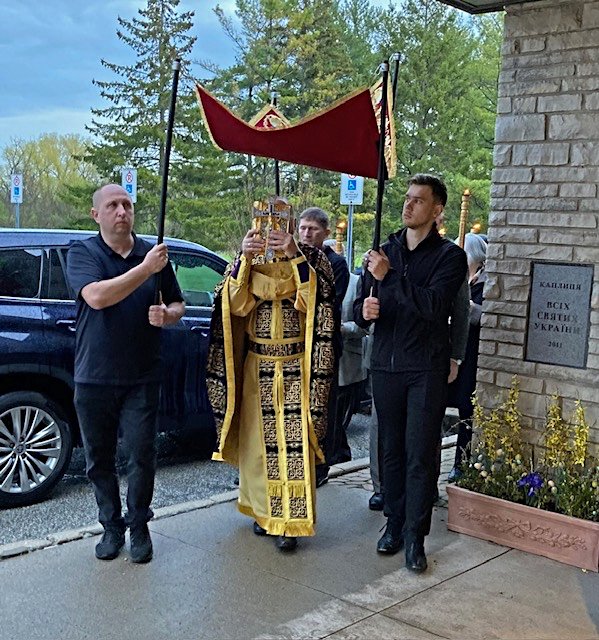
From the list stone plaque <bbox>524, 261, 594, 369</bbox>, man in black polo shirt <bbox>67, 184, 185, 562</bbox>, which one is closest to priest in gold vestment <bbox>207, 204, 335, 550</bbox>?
man in black polo shirt <bbox>67, 184, 185, 562</bbox>

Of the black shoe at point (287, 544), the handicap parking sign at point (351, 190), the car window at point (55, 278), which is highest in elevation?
the handicap parking sign at point (351, 190)

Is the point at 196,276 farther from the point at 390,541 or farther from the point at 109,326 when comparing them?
the point at 390,541

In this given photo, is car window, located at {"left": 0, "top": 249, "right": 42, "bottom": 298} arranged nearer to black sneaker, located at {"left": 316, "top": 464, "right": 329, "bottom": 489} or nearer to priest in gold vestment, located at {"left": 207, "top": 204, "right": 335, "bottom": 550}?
priest in gold vestment, located at {"left": 207, "top": 204, "right": 335, "bottom": 550}

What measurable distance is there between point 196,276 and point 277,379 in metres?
2.34

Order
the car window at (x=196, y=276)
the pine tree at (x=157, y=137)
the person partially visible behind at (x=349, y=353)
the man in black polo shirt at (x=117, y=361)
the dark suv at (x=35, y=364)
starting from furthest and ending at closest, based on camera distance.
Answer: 1. the pine tree at (x=157, y=137)
2. the car window at (x=196, y=276)
3. the person partially visible behind at (x=349, y=353)
4. the dark suv at (x=35, y=364)
5. the man in black polo shirt at (x=117, y=361)

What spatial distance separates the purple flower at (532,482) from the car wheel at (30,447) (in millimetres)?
2985

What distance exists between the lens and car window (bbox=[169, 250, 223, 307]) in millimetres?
6660

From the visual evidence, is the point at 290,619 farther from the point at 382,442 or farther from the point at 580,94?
the point at 580,94

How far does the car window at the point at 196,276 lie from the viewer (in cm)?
666

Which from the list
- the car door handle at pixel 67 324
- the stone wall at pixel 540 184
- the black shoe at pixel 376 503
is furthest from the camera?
the car door handle at pixel 67 324

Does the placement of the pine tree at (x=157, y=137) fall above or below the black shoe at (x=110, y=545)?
above

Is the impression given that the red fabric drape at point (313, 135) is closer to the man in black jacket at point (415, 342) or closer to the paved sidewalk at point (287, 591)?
the man in black jacket at point (415, 342)

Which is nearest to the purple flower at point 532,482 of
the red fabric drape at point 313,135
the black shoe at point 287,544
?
the black shoe at point 287,544

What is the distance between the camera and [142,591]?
3996mm
